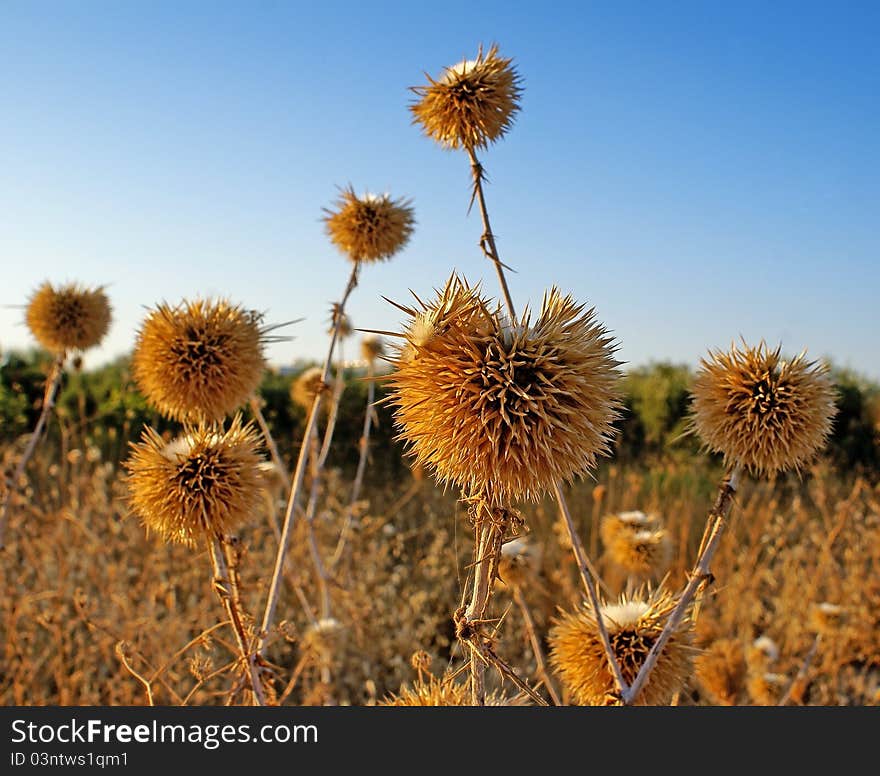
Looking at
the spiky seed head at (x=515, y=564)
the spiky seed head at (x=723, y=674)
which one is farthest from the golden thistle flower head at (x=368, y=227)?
the spiky seed head at (x=723, y=674)

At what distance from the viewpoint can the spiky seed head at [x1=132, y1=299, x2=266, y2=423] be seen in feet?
7.70

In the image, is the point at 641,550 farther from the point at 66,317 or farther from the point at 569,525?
the point at 66,317

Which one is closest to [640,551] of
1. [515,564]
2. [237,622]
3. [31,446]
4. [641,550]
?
[641,550]

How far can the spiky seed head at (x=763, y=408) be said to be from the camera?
2.00 metres

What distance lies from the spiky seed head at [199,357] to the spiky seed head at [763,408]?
4.47 feet

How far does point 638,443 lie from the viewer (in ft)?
32.3

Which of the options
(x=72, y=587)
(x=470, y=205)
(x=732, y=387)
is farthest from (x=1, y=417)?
(x=732, y=387)

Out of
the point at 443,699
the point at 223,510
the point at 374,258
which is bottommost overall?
the point at 443,699

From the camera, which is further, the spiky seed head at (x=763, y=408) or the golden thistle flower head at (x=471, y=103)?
the golden thistle flower head at (x=471, y=103)

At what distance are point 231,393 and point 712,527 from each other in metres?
1.46

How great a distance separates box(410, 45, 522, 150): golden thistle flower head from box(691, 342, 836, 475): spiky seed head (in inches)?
40.1

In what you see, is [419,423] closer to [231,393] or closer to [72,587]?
[231,393]

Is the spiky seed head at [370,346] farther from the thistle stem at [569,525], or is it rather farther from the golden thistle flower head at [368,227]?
the thistle stem at [569,525]

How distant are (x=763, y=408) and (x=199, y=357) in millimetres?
1643
